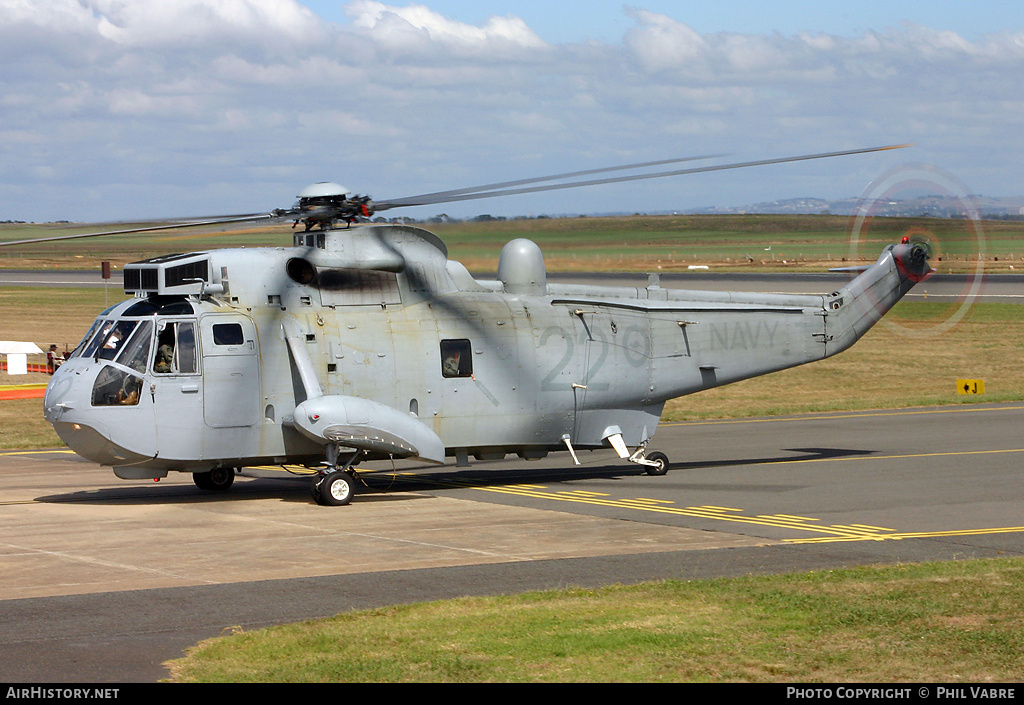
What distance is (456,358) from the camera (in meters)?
21.2

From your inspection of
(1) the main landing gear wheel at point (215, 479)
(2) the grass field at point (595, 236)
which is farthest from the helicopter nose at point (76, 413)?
(1) the main landing gear wheel at point (215, 479)

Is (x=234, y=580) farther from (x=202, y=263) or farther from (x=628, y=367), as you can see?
(x=628, y=367)

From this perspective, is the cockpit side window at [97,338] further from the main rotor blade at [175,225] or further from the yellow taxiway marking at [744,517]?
the yellow taxiway marking at [744,517]

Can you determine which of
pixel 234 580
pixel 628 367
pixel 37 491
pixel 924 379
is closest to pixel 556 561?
pixel 234 580

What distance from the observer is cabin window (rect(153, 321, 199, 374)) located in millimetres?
19078

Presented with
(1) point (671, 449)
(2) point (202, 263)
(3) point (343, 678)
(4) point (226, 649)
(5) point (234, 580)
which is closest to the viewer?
(3) point (343, 678)

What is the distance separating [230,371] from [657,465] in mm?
8731

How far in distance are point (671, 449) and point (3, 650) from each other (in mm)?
19443

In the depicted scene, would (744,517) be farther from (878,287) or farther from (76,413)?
(76,413)

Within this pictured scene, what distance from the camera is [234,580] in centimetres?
1388

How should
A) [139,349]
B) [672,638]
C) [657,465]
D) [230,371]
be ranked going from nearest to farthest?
[672,638]
[139,349]
[230,371]
[657,465]

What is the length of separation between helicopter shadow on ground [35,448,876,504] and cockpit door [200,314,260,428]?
6.75 ft

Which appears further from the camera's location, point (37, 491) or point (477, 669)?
point (37, 491)

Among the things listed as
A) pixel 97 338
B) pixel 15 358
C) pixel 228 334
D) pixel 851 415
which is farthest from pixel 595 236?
pixel 15 358
